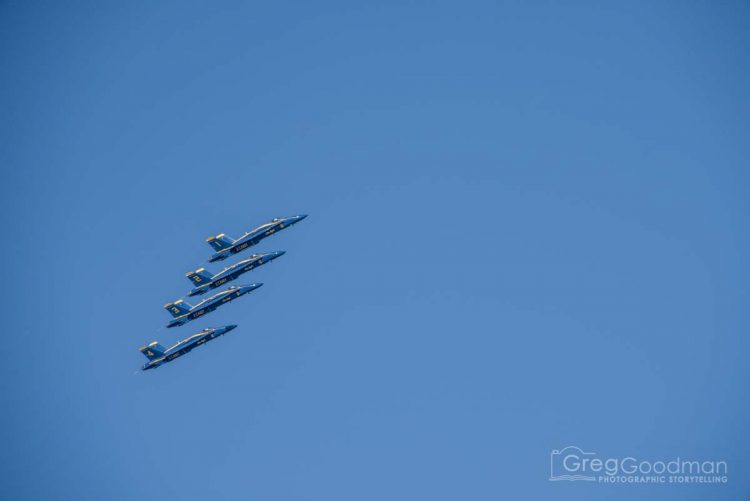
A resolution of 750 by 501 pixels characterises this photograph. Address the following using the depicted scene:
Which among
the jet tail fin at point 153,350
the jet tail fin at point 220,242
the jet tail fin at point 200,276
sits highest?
the jet tail fin at point 220,242

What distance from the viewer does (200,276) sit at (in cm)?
12338

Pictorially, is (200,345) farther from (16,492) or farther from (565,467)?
(16,492)

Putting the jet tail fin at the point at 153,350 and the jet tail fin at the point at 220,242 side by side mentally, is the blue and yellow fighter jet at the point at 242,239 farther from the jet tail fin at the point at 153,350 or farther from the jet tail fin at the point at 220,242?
the jet tail fin at the point at 153,350

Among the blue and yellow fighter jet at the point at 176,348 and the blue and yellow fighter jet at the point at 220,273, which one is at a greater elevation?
the blue and yellow fighter jet at the point at 220,273

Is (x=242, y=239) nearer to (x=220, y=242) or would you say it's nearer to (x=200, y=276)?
(x=220, y=242)

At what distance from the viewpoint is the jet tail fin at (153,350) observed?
127 meters

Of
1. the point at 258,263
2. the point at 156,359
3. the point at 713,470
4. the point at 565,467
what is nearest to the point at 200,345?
the point at 156,359

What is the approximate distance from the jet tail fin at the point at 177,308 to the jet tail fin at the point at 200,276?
425cm

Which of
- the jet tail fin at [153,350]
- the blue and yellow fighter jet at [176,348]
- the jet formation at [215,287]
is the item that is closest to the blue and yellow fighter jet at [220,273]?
the jet formation at [215,287]

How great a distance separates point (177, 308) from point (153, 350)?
7.96 metres

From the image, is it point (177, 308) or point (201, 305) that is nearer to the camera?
point (177, 308)

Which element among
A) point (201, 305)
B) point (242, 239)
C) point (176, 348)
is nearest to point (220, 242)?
point (242, 239)

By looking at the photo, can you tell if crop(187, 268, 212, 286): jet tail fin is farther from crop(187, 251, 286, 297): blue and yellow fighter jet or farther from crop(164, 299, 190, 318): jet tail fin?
crop(164, 299, 190, 318): jet tail fin

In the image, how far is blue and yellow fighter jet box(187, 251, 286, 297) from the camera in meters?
123
